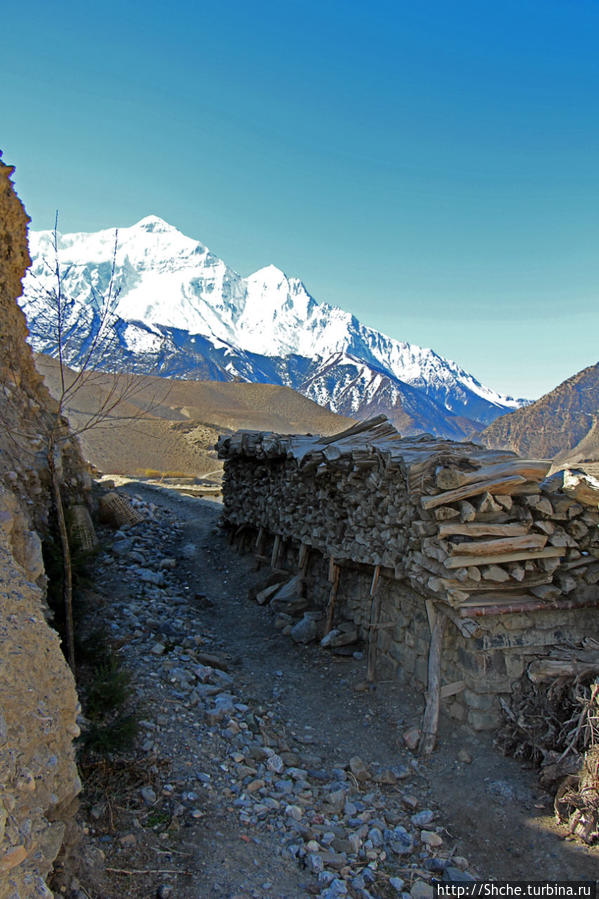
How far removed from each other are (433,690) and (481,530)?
1.98 metres

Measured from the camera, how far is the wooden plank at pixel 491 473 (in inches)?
267

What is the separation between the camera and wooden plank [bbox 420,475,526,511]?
675cm

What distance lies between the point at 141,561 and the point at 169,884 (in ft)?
26.9

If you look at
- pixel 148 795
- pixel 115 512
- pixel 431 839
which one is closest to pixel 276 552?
pixel 115 512

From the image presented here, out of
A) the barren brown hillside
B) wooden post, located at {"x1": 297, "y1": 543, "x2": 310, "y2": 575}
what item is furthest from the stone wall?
the barren brown hillside

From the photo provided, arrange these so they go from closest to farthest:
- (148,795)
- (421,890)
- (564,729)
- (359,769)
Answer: (421,890) < (148,795) < (564,729) < (359,769)

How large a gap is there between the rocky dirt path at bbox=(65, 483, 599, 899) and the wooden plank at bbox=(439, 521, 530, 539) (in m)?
2.28

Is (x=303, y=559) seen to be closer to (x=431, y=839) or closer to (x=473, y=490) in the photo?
(x=473, y=490)

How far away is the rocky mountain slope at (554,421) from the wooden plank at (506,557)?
171ft

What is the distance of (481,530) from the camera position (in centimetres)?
670

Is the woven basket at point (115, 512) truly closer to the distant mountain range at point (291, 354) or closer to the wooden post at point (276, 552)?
the wooden post at point (276, 552)

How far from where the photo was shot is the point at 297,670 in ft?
28.6

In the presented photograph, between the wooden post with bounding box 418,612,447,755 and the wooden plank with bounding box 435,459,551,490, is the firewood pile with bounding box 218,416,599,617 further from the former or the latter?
the wooden post with bounding box 418,612,447,755

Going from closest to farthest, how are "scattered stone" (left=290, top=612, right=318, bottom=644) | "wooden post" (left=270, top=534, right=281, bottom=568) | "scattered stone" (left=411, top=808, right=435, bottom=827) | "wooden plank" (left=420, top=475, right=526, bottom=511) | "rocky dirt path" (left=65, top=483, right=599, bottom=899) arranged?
1. "rocky dirt path" (left=65, top=483, right=599, bottom=899)
2. "scattered stone" (left=411, top=808, right=435, bottom=827)
3. "wooden plank" (left=420, top=475, right=526, bottom=511)
4. "scattered stone" (left=290, top=612, right=318, bottom=644)
5. "wooden post" (left=270, top=534, right=281, bottom=568)
